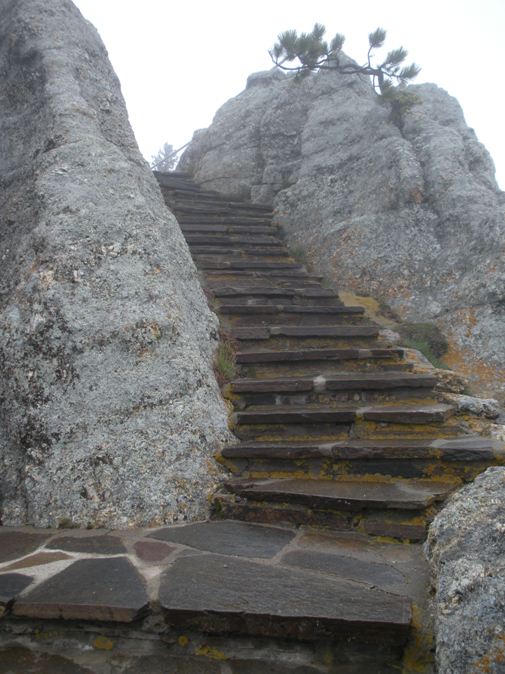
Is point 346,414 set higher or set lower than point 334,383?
lower

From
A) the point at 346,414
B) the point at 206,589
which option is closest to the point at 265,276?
the point at 346,414

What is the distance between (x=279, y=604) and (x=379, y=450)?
1.30 meters

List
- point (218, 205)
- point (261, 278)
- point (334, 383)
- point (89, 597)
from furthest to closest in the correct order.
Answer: point (218, 205)
point (261, 278)
point (334, 383)
point (89, 597)

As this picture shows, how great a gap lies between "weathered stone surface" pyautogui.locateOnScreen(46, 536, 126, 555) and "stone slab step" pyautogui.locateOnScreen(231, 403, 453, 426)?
1.29 metres

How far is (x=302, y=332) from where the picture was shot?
515 cm

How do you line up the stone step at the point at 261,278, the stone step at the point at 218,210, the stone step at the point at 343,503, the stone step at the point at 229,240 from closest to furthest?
the stone step at the point at 343,503 < the stone step at the point at 261,278 < the stone step at the point at 229,240 < the stone step at the point at 218,210

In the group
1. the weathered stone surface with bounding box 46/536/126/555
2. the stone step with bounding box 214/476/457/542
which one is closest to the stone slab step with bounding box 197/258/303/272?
the stone step with bounding box 214/476/457/542

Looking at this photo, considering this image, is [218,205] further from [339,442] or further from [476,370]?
[339,442]

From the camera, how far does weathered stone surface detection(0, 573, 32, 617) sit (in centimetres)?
231

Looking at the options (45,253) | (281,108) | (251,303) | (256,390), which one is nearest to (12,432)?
(45,253)

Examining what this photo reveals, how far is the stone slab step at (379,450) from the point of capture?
3.11 metres

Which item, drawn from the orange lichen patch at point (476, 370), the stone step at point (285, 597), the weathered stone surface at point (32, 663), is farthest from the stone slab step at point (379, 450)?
the orange lichen patch at point (476, 370)

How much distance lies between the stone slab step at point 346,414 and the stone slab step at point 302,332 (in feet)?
3.74

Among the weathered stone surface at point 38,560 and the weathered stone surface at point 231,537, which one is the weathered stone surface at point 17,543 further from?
the weathered stone surface at point 231,537
